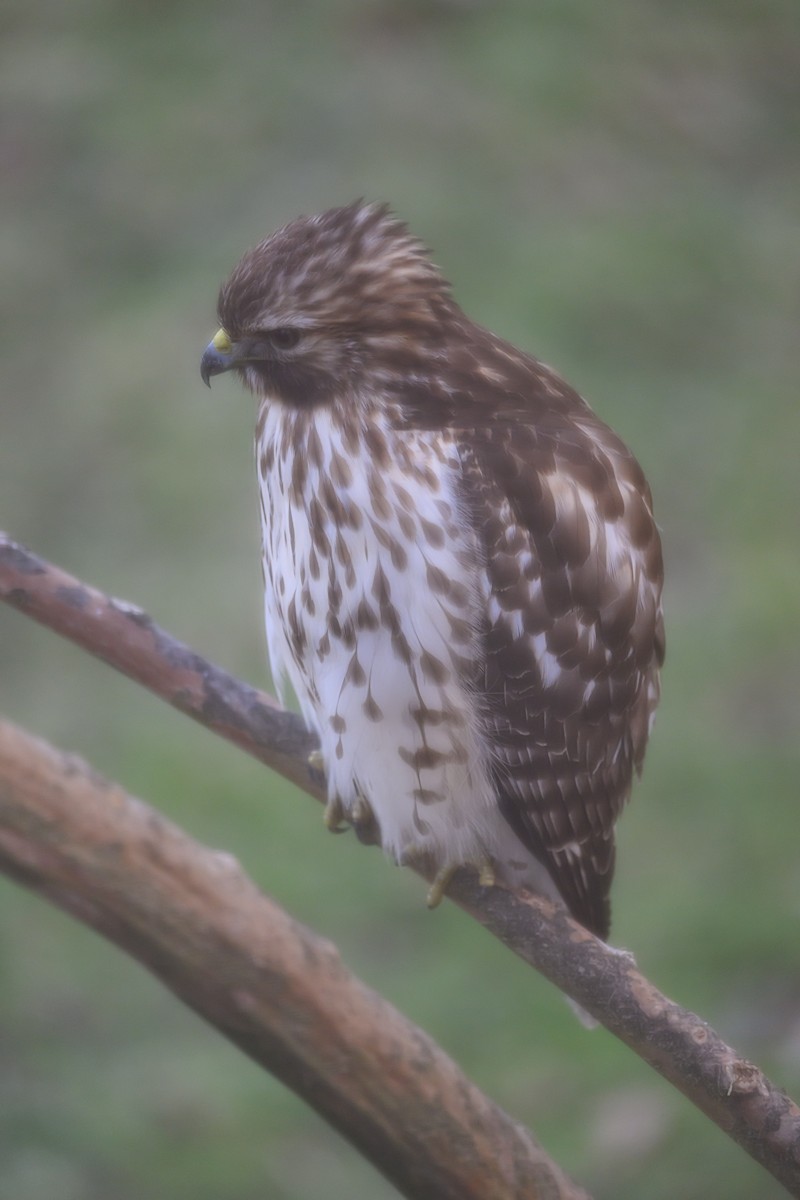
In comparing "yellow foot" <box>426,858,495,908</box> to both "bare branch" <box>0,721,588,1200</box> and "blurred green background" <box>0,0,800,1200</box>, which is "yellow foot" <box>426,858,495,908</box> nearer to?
"bare branch" <box>0,721,588,1200</box>

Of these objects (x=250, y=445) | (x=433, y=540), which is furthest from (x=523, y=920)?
(x=250, y=445)

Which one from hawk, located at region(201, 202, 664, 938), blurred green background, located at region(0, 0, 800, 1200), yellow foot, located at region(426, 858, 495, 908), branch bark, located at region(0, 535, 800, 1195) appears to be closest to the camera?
branch bark, located at region(0, 535, 800, 1195)

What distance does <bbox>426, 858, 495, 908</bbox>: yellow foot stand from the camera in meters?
2.53

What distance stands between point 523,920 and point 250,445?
3.32m

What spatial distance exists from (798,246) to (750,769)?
2.78 metres

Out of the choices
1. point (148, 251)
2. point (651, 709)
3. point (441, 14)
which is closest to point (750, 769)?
point (651, 709)

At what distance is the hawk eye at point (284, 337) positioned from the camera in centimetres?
234

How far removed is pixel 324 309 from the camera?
2.32m

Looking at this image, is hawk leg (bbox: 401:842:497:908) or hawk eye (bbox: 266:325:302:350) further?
hawk leg (bbox: 401:842:497:908)

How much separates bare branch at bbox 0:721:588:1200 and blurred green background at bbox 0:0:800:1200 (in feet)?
1.61

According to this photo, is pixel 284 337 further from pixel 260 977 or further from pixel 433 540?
pixel 260 977

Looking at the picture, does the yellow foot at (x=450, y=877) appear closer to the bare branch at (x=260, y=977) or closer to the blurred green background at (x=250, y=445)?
the bare branch at (x=260, y=977)

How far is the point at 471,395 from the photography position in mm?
2334

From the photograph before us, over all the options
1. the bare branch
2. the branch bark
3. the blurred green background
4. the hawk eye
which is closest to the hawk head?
the hawk eye
